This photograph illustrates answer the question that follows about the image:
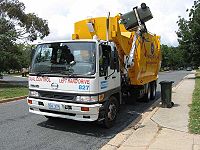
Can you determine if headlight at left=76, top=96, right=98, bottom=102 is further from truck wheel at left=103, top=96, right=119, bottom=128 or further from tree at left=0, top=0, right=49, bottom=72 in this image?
tree at left=0, top=0, right=49, bottom=72

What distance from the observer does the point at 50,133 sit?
27.0ft

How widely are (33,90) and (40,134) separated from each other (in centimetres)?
125

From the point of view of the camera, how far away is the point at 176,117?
32.6 feet

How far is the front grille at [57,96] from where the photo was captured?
26.5 feet

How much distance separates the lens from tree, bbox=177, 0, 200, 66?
38.0 m

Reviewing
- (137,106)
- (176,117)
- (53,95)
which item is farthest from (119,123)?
(137,106)

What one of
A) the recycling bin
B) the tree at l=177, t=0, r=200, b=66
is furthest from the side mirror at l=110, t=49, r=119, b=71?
the tree at l=177, t=0, r=200, b=66

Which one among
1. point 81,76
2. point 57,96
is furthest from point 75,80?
point 57,96

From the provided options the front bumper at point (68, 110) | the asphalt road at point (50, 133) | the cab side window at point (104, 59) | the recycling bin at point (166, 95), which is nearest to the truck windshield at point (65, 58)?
the cab side window at point (104, 59)

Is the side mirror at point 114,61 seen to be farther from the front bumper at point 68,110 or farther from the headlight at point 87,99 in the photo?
the front bumper at point 68,110

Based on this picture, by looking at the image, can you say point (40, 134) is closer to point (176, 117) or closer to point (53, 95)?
point (53, 95)

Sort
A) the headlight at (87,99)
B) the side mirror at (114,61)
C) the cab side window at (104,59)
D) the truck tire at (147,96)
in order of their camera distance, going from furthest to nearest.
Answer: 1. the truck tire at (147,96)
2. the side mirror at (114,61)
3. the cab side window at (104,59)
4. the headlight at (87,99)

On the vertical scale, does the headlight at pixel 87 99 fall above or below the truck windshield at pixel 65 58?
below

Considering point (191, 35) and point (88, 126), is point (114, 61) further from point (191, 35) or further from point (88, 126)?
point (191, 35)
